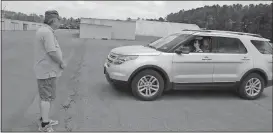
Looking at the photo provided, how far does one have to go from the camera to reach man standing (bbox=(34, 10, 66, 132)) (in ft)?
12.2

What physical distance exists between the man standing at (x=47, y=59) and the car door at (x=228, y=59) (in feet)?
13.0

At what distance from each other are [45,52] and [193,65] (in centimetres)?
367

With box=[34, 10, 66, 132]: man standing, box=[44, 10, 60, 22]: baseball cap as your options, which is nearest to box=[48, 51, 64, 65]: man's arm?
box=[34, 10, 66, 132]: man standing

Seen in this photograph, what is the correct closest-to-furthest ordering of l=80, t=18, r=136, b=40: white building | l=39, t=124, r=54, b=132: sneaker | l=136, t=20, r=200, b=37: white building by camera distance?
1. l=39, t=124, r=54, b=132: sneaker
2. l=80, t=18, r=136, b=40: white building
3. l=136, t=20, r=200, b=37: white building

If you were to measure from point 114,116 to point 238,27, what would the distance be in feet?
210

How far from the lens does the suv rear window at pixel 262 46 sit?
279 inches

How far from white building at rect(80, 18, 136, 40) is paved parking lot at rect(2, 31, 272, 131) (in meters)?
23.0

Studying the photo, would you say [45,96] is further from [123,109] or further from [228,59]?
[228,59]

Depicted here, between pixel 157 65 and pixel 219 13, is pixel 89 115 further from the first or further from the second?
pixel 219 13

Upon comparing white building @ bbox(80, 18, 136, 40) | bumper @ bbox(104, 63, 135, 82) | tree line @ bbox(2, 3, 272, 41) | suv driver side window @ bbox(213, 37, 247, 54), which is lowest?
bumper @ bbox(104, 63, 135, 82)

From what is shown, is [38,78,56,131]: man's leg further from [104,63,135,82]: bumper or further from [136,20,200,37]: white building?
[136,20,200,37]: white building

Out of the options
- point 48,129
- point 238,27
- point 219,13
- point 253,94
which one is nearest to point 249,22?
point 238,27

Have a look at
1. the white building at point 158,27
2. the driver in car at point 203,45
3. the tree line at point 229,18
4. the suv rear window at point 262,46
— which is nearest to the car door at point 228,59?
the driver in car at point 203,45

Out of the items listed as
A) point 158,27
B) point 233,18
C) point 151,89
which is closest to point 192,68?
point 151,89
